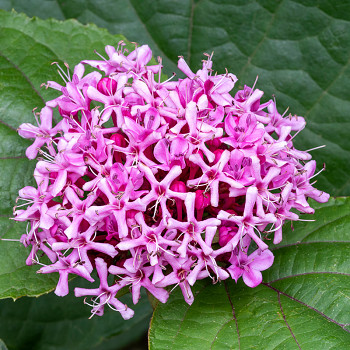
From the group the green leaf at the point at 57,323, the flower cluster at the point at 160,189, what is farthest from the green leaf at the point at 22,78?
the green leaf at the point at 57,323

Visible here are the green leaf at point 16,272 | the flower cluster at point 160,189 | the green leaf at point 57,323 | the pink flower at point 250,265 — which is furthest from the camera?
the green leaf at point 57,323

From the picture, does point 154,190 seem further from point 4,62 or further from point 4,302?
point 4,302

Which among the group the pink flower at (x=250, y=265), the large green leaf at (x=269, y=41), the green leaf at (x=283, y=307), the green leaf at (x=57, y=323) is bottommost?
the green leaf at (x=57, y=323)

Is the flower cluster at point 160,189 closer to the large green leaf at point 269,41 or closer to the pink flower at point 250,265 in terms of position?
the pink flower at point 250,265

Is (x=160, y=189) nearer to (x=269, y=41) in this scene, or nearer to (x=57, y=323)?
(x=269, y=41)

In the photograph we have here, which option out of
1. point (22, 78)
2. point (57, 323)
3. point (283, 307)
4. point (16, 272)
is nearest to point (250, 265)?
point (283, 307)

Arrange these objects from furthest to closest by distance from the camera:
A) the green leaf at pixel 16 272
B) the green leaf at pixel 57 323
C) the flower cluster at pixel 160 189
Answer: the green leaf at pixel 57 323 → the green leaf at pixel 16 272 → the flower cluster at pixel 160 189

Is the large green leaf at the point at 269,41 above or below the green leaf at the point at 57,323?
above

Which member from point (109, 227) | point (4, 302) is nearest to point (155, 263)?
point (109, 227)
